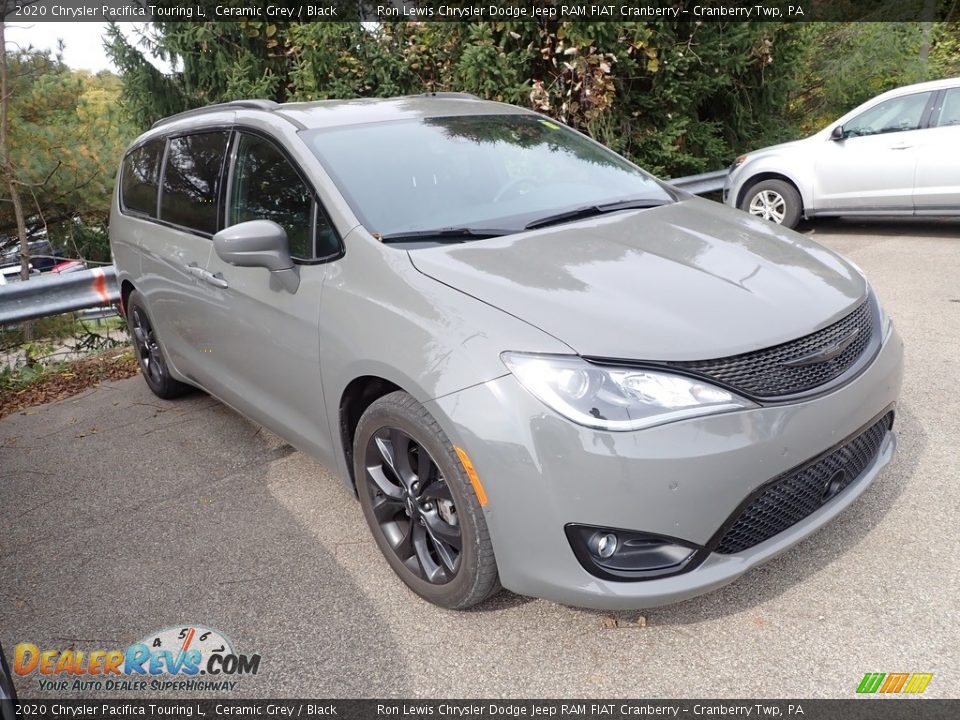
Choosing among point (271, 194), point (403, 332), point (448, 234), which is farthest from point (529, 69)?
point (403, 332)

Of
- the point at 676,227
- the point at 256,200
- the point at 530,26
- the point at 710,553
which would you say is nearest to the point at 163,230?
the point at 256,200

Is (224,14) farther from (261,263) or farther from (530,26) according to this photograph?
(261,263)

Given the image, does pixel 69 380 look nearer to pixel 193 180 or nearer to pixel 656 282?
Result: pixel 193 180

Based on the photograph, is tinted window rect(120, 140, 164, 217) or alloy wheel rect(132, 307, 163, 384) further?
alloy wheel rect(132, 307, 163, 384)

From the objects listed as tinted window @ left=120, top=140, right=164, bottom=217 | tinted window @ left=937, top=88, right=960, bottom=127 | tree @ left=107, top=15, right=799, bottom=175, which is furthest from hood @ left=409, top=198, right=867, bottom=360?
tree @ left=107, top=15, right=799, bottom=175

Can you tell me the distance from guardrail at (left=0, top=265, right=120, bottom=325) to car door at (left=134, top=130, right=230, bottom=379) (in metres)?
1.04

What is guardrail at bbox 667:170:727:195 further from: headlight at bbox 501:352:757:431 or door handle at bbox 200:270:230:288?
headlight at bbox 501:352:757:431

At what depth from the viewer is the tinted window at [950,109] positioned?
292 inches

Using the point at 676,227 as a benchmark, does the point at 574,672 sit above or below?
below

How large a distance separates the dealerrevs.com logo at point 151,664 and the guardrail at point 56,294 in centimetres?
329

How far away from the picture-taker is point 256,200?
3.53 metres

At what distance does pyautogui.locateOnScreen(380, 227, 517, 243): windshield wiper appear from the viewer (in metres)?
2.97

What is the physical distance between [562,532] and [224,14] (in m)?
9.09

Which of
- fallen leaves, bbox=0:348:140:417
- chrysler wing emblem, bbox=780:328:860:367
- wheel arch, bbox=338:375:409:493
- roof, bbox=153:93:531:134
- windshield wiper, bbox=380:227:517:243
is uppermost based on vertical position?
roof, bbox=153:93:531:134
